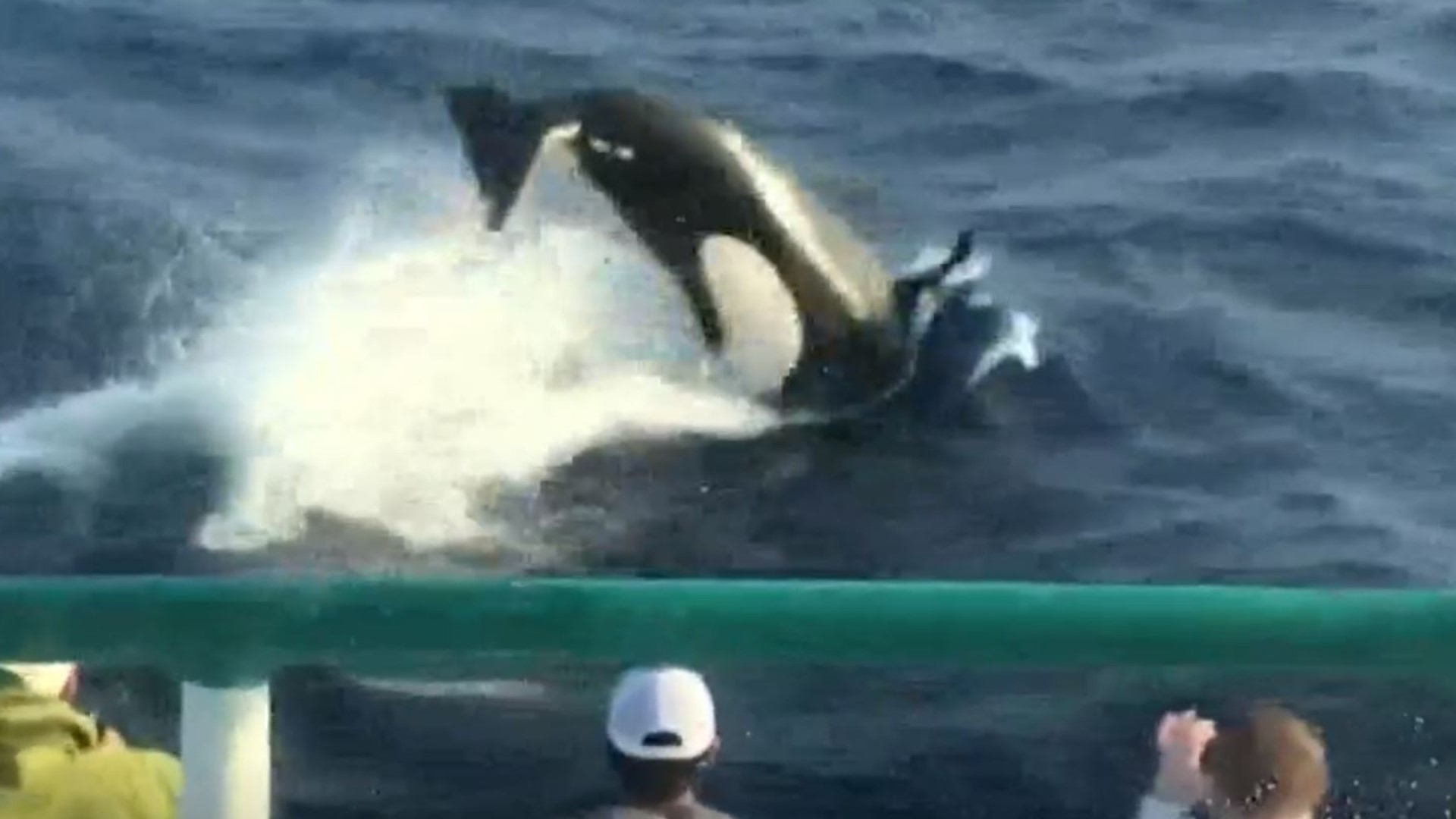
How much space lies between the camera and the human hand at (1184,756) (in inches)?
136

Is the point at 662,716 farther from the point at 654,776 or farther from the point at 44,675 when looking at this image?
the point at 44,675

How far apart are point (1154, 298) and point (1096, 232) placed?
4.92ft

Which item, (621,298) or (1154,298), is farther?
(1154,298)

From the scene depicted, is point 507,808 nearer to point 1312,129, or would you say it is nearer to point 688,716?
point 688,716

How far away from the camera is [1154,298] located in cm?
1488

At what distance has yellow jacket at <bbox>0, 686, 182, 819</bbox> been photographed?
319cm

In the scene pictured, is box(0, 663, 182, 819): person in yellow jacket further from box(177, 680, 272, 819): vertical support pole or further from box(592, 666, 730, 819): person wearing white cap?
box(592, 666, 730, 819): person wearing white cap

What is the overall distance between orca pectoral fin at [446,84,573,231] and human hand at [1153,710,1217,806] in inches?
356

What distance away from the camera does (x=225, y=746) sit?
126 inches

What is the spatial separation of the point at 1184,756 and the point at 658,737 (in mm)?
688

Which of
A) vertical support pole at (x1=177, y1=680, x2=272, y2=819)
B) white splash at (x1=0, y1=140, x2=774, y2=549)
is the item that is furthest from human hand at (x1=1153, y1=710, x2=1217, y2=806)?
white splash at (x1=0, y1=140, x2=774, y2=549)

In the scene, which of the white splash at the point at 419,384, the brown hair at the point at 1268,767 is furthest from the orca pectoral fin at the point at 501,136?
the brown hair at the point at 1268,767

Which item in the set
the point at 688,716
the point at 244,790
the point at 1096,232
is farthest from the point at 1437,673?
the point at 1096,232

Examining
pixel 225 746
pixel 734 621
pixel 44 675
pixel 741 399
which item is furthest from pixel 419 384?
pixel 734 621
